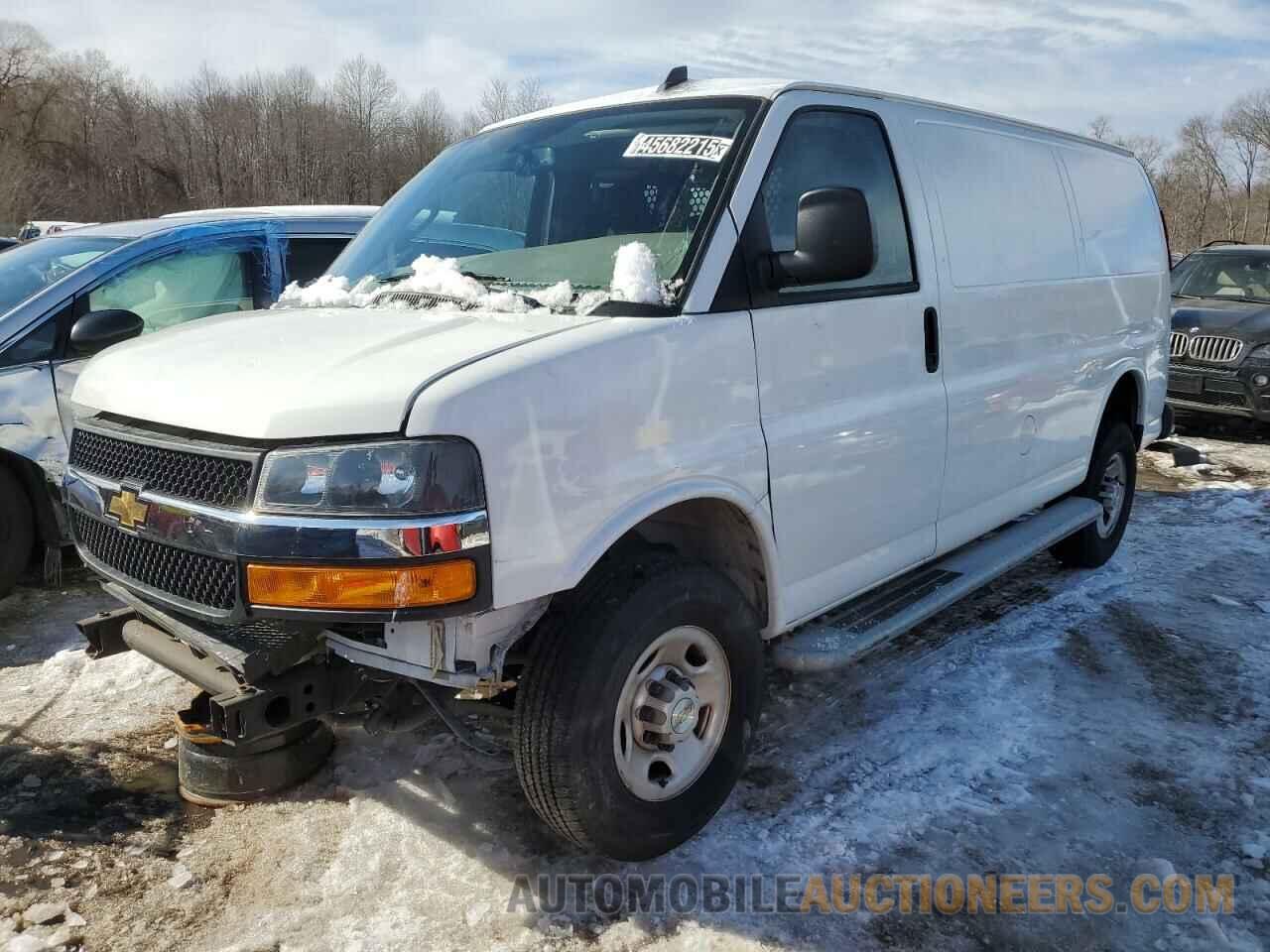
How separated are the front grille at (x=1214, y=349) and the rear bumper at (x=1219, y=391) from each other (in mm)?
95

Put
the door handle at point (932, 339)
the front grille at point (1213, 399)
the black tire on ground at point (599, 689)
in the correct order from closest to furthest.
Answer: the black tire on ground at point (599, 689)
the door handle at point (932, 339)
the front grille at point (1213, 399)

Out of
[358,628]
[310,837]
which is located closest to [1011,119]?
[358,628]

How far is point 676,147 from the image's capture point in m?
3.10

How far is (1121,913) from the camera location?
2738mm

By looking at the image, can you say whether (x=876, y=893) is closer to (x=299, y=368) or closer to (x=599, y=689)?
(x=599, y=689)

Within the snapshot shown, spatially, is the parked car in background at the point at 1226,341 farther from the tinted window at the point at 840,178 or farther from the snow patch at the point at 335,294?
the snow patch at the point at 335,294

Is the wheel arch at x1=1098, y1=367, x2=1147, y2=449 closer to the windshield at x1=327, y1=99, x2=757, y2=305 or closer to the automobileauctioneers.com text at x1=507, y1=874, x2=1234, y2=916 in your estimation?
the automobileauctioneers.com text at x1=507, y1=874, x2=1234, y2=916

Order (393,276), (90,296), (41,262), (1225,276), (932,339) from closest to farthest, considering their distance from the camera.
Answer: (393,276) < (932,339) < (90,296) < (41,262) < (1225,276)

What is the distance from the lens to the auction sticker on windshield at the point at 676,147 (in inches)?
119

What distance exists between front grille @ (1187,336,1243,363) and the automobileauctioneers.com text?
27.3 ft

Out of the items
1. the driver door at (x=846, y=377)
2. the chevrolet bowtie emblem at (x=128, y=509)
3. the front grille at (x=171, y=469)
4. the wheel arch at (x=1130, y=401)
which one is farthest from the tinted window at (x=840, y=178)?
the wheel arch at (x=1130, y=401)

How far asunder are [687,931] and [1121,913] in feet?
4.04

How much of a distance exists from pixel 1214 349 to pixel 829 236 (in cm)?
872

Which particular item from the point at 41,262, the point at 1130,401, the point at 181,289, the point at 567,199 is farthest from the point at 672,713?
the point at 41,262
